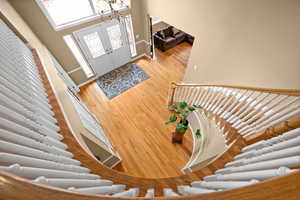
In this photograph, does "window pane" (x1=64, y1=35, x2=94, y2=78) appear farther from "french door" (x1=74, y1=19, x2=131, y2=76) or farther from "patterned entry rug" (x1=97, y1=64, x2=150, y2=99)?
"patterned entry rug" (x1=97, y1=64, x2=150, y2=99)

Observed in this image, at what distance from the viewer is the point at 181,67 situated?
541cm

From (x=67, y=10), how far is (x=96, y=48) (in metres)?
1.22

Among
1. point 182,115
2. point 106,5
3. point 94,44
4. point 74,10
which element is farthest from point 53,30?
point 182,115

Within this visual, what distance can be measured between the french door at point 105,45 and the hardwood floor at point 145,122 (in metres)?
0.67

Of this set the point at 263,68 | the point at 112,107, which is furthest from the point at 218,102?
the point at 112,107

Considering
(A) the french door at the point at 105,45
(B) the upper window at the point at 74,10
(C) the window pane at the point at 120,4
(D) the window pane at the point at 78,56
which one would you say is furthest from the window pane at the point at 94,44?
(C) the window pane at the point at 120,4

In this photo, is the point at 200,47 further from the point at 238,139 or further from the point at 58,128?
the point at 58,128

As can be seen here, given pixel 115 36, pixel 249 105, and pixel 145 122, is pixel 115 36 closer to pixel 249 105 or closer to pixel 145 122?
pixel 145 122

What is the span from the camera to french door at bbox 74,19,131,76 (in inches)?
167

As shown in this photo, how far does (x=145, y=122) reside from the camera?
3.90m

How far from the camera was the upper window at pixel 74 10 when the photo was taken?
349 centimetres

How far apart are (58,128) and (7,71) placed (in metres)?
0.54

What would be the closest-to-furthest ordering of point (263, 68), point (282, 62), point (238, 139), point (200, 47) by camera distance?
point (238, 139) < point (282, 62) < point (263, 68) < point (200, 47)

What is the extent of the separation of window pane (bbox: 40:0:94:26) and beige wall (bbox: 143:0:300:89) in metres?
1.96
